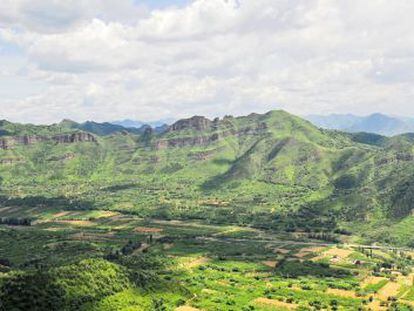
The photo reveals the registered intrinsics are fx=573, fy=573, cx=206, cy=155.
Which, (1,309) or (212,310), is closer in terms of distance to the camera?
(1,309)

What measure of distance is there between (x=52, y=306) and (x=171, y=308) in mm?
42022

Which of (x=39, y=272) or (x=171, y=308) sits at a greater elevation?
(x=39, y=272)

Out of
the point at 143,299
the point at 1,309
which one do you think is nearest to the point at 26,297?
the point at 1,309

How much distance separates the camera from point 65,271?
193 m

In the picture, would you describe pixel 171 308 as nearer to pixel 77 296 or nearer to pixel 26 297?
pixel 77 296

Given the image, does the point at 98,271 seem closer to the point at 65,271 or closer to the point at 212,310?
the point at 65,271

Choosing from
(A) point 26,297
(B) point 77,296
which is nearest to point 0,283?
(A) point 26,297

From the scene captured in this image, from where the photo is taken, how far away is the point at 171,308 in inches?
7830

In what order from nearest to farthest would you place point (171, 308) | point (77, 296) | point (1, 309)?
point (1, 309)
point (77, 296)
point (171, 308)

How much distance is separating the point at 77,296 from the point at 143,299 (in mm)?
24956

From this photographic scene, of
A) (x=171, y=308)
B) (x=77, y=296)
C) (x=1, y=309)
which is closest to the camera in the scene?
(x=1, y=309)

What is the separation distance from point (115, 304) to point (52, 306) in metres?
20.9

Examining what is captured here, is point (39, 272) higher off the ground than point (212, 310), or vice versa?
point (39, 272)

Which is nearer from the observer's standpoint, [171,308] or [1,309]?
[1,309]
